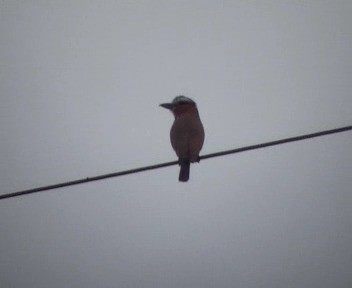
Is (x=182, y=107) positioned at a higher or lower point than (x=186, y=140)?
higher

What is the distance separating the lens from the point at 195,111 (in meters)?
6.66

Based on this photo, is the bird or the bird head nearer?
the bird

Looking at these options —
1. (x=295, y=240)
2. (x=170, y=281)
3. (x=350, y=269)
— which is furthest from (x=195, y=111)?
(x=170, y=281)

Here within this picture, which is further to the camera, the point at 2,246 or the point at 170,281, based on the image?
the point at 170,281

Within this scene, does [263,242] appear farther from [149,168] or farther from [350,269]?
[149,168]

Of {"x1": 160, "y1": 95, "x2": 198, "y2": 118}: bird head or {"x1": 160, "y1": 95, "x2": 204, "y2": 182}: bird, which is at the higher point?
{"x1": 160, "y1": 95, "x2": 198, "y2": 118}: bird head

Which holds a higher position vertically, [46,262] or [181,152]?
[181,152]

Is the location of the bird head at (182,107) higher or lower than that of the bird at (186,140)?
higher

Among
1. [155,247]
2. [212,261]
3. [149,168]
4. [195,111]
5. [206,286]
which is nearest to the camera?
[149,168]

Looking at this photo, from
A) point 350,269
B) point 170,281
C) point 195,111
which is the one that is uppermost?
point 195,111

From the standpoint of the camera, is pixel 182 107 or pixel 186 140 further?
pixel 182 107

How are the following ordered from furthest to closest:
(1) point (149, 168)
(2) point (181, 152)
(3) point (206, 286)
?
(3) point (206, 286) < (2) point (181, 152) < (1) point (149, 168)

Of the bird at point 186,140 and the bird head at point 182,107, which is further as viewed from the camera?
the bird head at point 182,107

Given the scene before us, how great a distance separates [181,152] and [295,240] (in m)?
26.6
